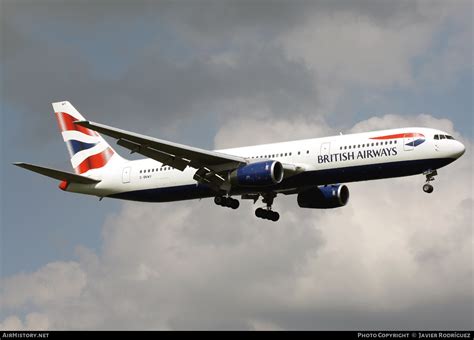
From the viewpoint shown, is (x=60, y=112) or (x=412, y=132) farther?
(x=60, y=112)

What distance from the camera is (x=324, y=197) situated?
67.6 metres

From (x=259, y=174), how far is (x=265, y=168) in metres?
0.50

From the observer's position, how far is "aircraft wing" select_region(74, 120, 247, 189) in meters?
58.5

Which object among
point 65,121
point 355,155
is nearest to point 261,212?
point 355,155

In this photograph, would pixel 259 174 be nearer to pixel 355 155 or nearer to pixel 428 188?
pixel 355 155

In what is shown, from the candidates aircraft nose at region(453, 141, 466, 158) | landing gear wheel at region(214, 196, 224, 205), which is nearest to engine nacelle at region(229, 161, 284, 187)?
landing gear wheel at region(214, 196, 224, 205)

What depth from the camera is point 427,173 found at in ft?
192

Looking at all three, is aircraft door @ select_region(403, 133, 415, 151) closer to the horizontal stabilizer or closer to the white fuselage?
the white fuselage

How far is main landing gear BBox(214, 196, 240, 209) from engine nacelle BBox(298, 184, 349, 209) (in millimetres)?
5351

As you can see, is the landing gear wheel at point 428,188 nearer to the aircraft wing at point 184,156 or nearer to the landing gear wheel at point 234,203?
Answer: the aircraft wing at point 184,156
